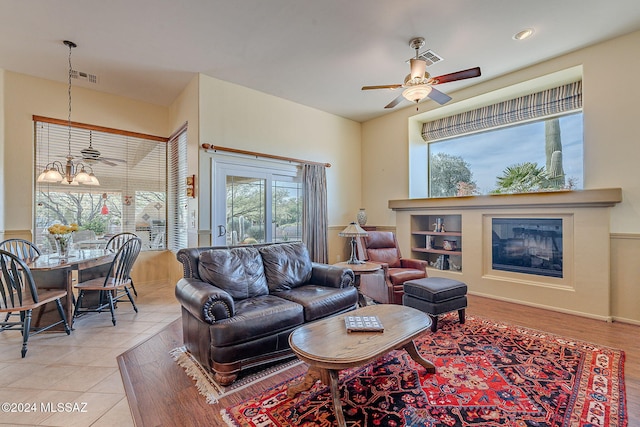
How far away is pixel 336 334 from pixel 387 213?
167 inches

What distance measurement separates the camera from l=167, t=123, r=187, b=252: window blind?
4812 millimetres

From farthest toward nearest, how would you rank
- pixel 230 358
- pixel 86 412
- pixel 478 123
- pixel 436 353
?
pixel 478 123 → pixel 436 353 → pixel 230 358 → pixel 86 412

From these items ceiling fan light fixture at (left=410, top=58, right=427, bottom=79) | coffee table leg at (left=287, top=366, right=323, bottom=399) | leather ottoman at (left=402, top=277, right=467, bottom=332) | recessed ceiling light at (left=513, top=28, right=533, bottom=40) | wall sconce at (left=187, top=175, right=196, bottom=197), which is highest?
recessed ceiling light at (left=513, top=28, right=533, bottom=40)

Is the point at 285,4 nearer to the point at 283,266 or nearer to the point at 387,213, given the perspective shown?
the point at 283,266

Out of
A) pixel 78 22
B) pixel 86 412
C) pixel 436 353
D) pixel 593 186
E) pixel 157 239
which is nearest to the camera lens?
pixel 86 412

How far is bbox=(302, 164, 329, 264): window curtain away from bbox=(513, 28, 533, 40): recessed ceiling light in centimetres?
341

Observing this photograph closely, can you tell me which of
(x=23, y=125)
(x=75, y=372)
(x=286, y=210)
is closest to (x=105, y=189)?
(x=23, y=125)

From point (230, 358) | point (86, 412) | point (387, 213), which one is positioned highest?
point (387, 213)

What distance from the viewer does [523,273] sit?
166 inches

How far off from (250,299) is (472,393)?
190cm

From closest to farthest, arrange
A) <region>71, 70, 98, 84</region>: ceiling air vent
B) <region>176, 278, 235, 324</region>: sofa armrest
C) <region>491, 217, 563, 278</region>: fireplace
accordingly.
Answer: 1. <region>176, 278, 235, 324</region>: sofa armrest
2. <region>491, 217, 563, 278</region>: fireplace
3. <region>71, 70, 98, 84</region>: ceiling air vent

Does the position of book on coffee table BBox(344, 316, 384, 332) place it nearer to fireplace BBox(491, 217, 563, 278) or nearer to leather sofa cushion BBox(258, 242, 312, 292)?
leather sofa cushion BBox(258, 242, 312, 292)

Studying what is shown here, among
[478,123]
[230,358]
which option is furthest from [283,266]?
[478,123]

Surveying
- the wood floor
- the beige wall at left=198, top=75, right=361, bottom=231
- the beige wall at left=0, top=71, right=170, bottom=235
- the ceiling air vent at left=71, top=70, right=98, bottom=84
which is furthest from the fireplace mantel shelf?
the beige wall at left=0, top=71, right=170, bottom=235
